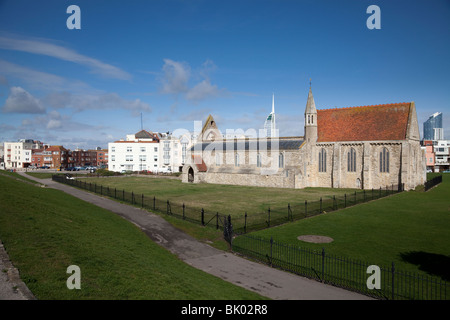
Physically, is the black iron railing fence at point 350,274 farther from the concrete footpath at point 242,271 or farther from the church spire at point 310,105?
the church spire at point 310,105

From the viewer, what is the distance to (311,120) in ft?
157

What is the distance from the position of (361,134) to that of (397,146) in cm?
517

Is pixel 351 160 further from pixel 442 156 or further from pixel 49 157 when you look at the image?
pixel 49 157

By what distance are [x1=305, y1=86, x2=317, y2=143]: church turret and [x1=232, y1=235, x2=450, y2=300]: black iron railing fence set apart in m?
34.1

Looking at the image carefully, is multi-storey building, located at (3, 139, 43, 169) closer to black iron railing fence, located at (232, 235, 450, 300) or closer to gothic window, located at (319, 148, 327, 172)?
gothic window, located at (319, 148, 327, 172)

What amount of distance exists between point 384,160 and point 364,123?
6.50m

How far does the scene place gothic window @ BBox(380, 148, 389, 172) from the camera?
136ft

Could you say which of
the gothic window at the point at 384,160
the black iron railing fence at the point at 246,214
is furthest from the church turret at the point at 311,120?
the black iron railing fence at the point at 246,214

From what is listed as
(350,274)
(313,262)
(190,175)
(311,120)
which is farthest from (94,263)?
(190,175)

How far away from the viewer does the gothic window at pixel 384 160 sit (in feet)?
136

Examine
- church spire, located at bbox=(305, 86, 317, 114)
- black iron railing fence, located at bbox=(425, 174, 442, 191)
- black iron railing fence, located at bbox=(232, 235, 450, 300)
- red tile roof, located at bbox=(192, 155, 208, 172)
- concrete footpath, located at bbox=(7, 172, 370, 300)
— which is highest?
church spire, located at bbox=(305, 86, 317, 114)

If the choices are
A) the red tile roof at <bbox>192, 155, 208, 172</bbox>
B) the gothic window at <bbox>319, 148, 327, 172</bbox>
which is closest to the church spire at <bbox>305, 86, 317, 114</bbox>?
the gothic window at <bbox>319, 148, 327, 172</bbox>

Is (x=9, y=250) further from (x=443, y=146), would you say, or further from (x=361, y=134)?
(x=443, y=146)

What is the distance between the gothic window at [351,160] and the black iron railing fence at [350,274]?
32.5 metres
